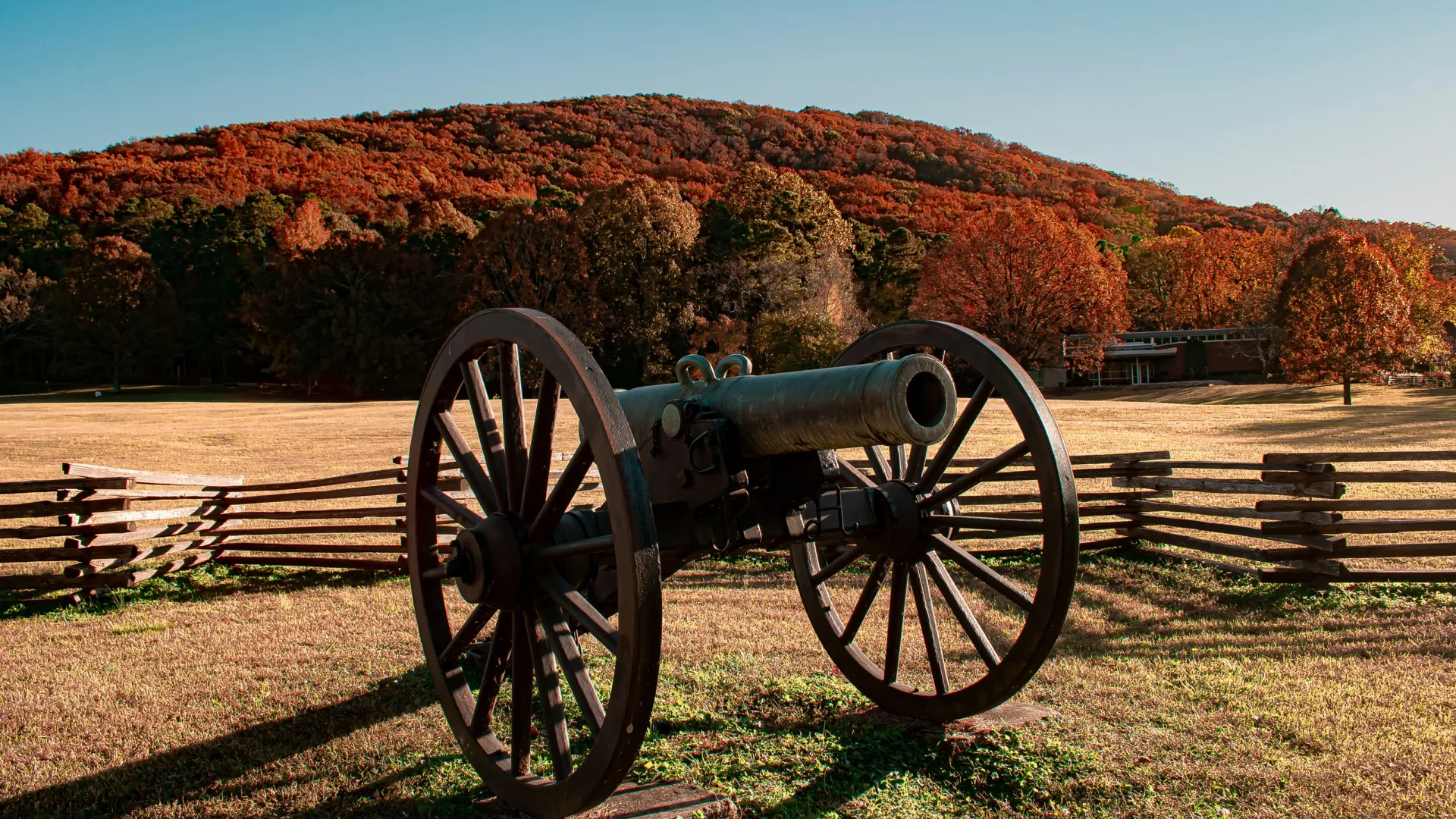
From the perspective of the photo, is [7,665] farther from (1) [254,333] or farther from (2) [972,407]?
(1) [254,333]

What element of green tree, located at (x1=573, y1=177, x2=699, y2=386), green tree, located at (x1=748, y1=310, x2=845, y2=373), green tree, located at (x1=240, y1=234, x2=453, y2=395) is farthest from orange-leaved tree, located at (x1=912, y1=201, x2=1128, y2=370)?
green tree, located at (x1=240, y1=234, x2=453, y2=395)

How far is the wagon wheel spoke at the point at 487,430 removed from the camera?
394cm

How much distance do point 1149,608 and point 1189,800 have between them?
368 centimetres

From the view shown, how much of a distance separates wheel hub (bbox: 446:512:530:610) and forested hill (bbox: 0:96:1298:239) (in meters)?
58.4

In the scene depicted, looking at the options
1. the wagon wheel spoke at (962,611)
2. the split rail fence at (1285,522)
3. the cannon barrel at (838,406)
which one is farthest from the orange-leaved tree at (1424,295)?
the cannon barrel at (838,406)

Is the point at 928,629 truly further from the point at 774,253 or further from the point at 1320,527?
the point at 774,253

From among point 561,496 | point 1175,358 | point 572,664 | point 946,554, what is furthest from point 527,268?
point 572,664

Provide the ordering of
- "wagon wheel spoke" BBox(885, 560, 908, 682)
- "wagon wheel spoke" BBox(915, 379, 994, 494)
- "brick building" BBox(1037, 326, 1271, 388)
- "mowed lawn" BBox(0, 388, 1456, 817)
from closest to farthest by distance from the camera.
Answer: "mowed lawn" BBox(0, 388, 1456, 817), "wagon wheel spoke" BBox(915, 379, 994, 494), "wagon wheel spoke" BBox(885, 560, 908, 682), "brick building" BBox(1037, 326, 1271, 388)

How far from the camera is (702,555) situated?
4.02 m

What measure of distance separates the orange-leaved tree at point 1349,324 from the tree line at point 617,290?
4.4 inches

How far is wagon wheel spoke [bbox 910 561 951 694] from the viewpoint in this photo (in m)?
4.72

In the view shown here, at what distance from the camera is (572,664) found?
3.43 metres

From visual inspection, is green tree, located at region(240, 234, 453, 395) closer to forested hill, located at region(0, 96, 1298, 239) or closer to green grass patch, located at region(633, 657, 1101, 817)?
A: forested hill, located at region(0, 96, 1298, 239)

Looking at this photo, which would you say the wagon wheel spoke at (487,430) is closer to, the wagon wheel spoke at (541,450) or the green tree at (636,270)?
the wagon wheel spoke at (541,450)
